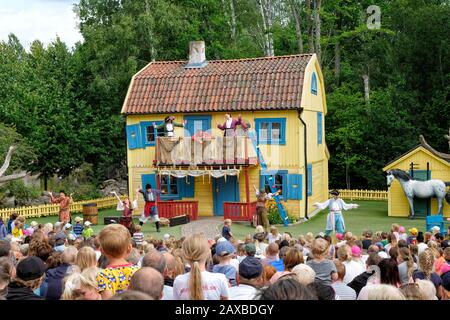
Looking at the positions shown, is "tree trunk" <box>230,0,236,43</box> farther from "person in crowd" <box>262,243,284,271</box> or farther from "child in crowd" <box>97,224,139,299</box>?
"child in crowd" <box>97,224,139,299</box>

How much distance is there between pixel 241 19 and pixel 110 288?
3588cm

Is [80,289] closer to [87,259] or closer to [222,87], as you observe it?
[87,259]

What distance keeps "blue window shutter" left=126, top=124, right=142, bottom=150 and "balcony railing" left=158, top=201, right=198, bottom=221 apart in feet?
11.7

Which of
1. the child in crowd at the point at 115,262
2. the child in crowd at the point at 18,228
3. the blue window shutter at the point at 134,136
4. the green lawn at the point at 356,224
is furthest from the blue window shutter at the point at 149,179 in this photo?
the child in crowd at the point at 115,262

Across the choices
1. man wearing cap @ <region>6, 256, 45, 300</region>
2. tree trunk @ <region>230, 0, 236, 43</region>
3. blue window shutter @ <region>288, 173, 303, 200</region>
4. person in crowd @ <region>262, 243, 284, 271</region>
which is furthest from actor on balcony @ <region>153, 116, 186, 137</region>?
man wearing cap @ <region>6, 256, 45, 300</region>

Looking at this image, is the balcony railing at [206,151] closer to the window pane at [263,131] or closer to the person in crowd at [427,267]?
the window pane at [263,131]

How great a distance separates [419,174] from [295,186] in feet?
16.0

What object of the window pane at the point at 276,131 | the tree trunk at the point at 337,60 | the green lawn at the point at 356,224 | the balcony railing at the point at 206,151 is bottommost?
the green lawn at the point at 356,224

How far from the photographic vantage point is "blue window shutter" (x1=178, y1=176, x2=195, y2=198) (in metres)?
28.3

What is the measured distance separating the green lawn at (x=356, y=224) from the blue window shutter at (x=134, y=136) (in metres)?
6.12

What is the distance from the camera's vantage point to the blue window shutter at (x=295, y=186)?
88.6 ft

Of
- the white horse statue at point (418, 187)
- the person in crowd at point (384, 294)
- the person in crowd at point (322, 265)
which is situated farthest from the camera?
the white horse statue at point (418, 187)

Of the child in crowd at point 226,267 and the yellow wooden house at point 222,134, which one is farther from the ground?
the yellow wooden house at point 222,134

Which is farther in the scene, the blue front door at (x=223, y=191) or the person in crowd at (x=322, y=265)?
the blue front door at (x=223, y=191)
